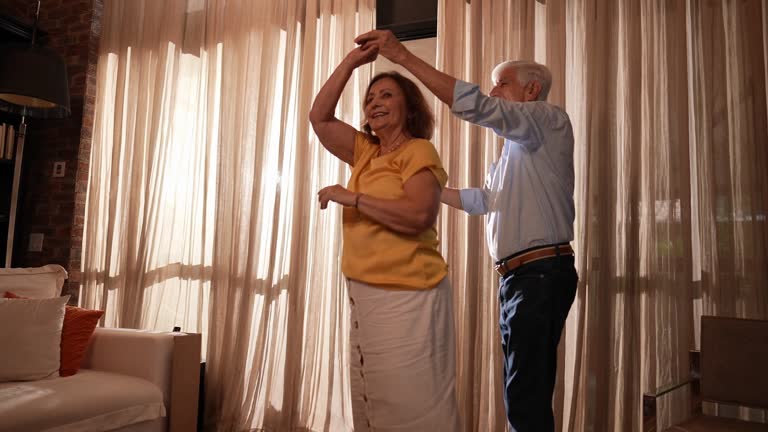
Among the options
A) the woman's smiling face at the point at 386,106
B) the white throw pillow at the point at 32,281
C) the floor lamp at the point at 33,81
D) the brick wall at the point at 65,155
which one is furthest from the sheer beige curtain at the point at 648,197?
the brick wall at the point at 65,155

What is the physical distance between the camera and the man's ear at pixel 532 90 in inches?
72.0

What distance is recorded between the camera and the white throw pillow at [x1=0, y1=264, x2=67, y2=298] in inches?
99.0

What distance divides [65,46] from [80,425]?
10.5ft

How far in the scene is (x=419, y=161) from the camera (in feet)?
4.32

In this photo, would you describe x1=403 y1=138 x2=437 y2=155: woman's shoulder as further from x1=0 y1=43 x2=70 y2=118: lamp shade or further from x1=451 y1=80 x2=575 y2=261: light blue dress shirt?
x1=0 y1=43 x2=70 y2=118: lamp shade

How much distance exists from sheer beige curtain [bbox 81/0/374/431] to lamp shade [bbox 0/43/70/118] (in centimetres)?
51

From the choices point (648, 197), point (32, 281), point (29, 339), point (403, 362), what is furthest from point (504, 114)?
point (32, 281)

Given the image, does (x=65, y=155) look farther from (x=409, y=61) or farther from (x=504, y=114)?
(x=504, y=114)

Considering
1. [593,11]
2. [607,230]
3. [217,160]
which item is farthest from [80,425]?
[593,11]

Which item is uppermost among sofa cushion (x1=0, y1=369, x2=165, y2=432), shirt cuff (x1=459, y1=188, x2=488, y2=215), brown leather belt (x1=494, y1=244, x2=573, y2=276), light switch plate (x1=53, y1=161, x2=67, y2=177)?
light switch plate (x1=53, y1=161, x2=67, y2=177)

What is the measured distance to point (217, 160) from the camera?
356 centimetres

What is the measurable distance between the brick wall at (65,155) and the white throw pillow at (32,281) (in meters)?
1.33

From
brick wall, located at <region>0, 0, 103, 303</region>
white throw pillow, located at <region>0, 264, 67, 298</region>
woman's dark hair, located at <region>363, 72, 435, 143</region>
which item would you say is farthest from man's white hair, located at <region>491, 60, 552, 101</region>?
brick wall, located at <region>0, 0, 103, 303</region>

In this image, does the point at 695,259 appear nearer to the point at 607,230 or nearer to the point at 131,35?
the point at 607,230
